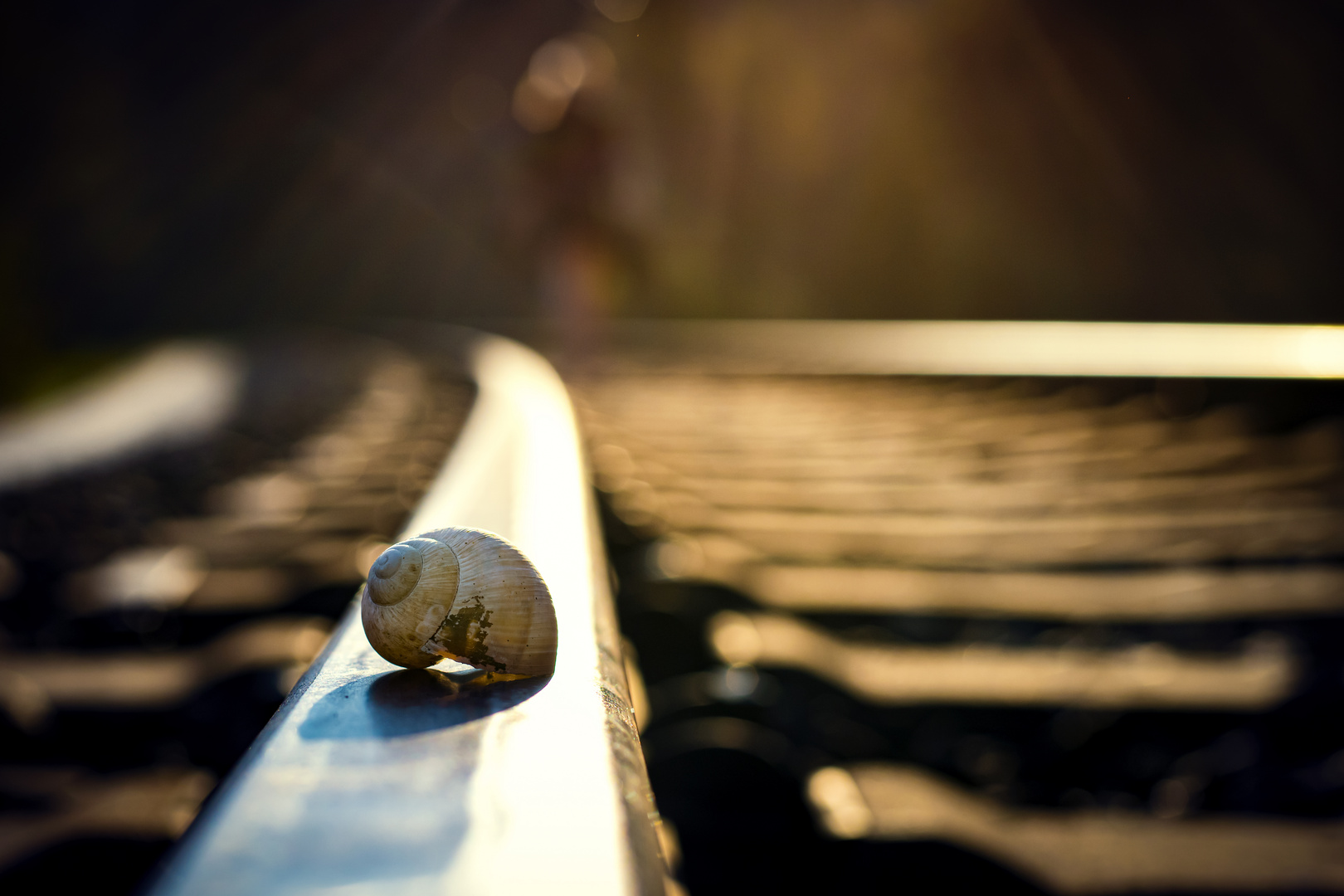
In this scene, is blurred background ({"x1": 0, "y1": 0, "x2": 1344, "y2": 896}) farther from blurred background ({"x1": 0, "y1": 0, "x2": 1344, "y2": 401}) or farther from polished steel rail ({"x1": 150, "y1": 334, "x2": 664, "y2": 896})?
polished steel rail ({"x1": 150, "y1": 334, "x2": 664, "y2": 896})

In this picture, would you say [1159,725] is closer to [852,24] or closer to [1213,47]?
[1213,47]

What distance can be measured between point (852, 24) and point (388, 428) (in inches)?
699

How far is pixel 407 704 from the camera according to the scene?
0.68 m

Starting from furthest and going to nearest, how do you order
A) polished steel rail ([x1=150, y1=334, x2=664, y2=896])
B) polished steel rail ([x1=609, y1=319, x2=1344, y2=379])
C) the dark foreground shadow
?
polished steel rail ([x1=609, y1=319, x2=1344, y2=379]) < the dark foreground shadow < polished steel rail ([x1=150, y1=334, x2=664, y2=896])

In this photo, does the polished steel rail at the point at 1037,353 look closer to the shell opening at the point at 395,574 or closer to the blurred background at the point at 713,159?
the shell opening at the point at 395,574

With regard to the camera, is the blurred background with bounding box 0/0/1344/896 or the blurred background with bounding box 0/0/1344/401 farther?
the blurred background with bounding box 0/0/1344/401

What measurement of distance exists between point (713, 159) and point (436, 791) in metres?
20.5

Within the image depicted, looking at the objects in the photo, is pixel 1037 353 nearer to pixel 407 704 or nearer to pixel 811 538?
pixel 811 538

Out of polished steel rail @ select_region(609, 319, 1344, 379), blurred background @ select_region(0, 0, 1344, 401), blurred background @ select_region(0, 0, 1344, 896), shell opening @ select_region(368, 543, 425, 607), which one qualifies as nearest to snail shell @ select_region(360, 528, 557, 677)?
shell opening @ select_region(368, 543, 425, 607)

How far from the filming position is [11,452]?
160 inches

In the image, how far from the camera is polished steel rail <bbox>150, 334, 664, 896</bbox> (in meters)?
0.45

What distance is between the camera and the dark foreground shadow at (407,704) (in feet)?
2.03

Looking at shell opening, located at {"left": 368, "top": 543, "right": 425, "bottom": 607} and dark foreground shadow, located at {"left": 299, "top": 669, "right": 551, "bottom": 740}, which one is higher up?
shell opening, located at {"left": 368, "top": 543, "right": 425, "bottom": 607}

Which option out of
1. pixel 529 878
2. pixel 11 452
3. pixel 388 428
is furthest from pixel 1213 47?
pixel 529 878
